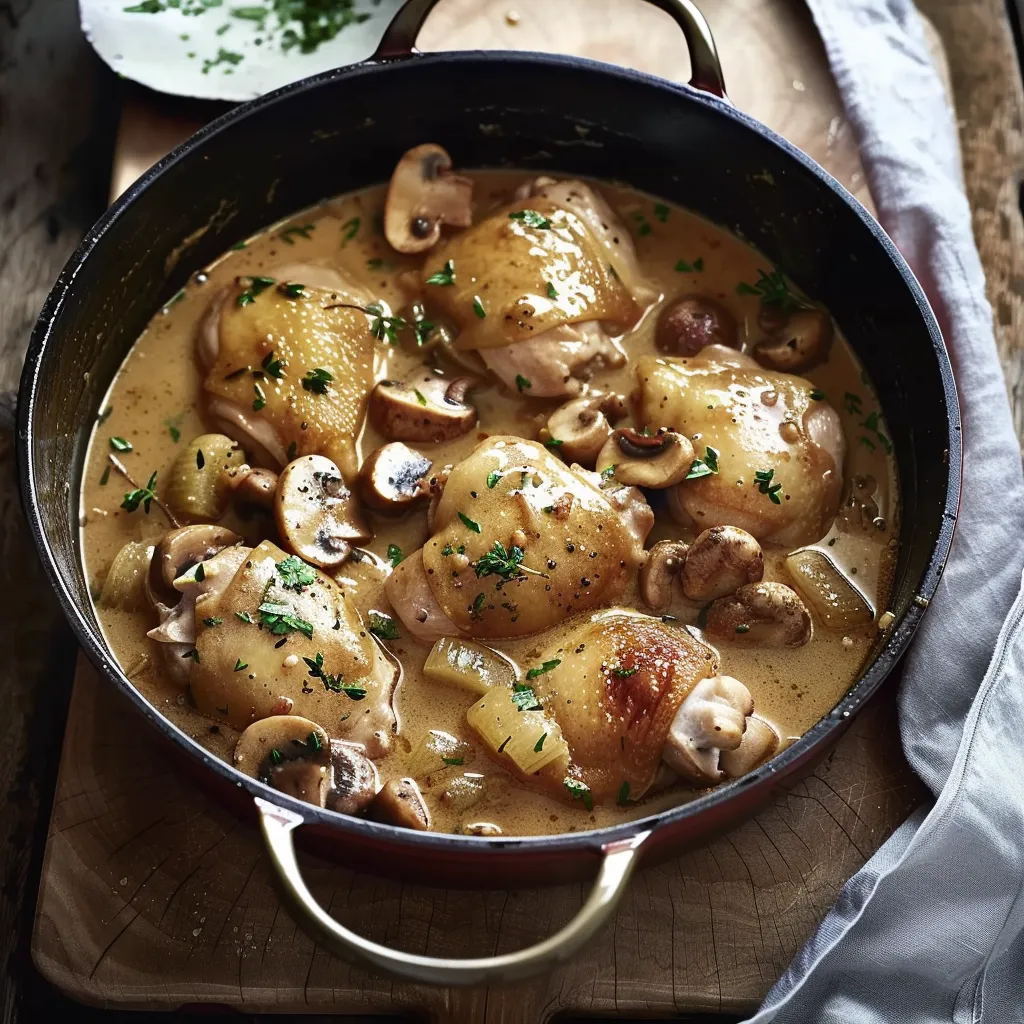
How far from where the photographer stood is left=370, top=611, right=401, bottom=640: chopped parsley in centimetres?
249

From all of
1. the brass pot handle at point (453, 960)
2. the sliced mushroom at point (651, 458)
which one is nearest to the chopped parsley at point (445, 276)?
the sliced mushroom at point (651, 458)

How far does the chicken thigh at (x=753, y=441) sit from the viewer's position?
2561 mm

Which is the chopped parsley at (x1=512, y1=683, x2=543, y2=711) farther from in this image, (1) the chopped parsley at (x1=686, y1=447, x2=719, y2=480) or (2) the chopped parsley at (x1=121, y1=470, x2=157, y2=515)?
(2) the chopped parsley at (x1=121, y1=470, x2=157, y2=515)

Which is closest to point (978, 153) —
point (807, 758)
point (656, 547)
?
point (656, 547)

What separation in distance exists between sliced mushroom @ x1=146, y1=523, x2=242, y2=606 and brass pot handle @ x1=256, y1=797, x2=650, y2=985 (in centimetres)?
78

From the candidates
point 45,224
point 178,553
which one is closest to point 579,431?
point 178,553

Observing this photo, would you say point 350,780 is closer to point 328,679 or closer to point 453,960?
point 328,679

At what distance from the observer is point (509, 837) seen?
6.66 feet

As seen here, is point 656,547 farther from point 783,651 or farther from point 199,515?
point 199,515

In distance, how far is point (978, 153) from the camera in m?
3.28

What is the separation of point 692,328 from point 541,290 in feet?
1.19

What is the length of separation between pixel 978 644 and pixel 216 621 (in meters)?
1.50

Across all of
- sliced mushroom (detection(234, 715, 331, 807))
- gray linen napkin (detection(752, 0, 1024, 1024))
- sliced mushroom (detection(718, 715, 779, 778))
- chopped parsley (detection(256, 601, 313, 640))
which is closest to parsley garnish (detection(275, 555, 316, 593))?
chopped parsley (detection(256, 601, 313, 640))

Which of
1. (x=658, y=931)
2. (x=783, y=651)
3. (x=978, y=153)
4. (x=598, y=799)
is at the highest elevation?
(x=978, y=153)
